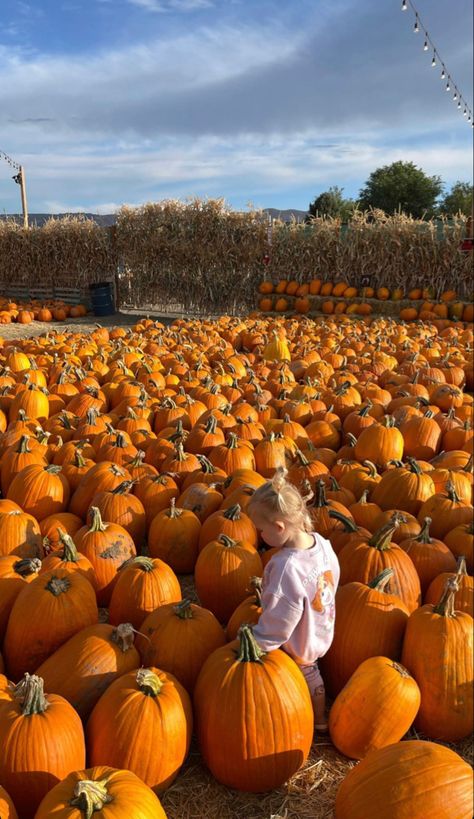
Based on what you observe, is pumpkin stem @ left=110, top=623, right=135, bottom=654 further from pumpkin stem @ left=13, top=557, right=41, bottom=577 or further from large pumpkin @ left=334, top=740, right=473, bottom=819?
large pumpkin @ left=334, top=740, right=473, bottom=819

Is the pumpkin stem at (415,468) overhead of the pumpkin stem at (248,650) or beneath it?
overhead

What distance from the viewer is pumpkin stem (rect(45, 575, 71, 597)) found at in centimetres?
255

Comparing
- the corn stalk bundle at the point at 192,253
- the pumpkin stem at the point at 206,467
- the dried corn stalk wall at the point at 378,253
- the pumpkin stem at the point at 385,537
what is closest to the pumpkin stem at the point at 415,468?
the pumpkin stem at the point at 385,537

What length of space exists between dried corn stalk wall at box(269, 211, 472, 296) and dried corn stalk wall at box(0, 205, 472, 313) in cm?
3

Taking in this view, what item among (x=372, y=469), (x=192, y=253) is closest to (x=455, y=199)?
(x=192, y=253)

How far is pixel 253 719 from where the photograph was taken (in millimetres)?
2076

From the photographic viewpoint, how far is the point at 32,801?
194 cm

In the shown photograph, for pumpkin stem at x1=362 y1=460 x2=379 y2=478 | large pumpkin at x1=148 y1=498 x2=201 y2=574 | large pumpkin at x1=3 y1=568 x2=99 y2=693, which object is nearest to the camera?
large pumpkin at x1=3 y1=568 x2=99 y2=693

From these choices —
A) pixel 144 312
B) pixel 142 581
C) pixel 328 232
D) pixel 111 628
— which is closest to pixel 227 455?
pixel 142 581

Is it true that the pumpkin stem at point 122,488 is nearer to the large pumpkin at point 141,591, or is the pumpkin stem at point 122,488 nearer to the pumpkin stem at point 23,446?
the large pumpkin at point 141,591

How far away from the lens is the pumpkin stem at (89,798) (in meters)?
1.59

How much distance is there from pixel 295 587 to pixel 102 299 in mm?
18865

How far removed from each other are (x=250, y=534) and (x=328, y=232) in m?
14.8

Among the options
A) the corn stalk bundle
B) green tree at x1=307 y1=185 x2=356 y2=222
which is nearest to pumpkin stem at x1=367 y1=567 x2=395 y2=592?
the corn stalk bundle
